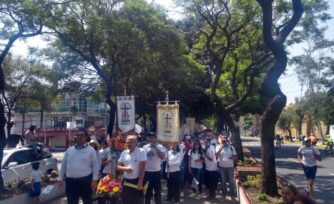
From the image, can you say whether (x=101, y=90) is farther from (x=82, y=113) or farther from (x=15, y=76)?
(x=82, y=113)

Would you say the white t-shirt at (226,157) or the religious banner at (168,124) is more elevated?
the religious banner at (168,124)

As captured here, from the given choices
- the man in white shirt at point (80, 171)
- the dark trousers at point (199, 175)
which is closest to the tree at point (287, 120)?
the dark trousers at point (199, 175)

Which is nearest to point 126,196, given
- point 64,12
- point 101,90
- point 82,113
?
point 64,12

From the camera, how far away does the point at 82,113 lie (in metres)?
65.4

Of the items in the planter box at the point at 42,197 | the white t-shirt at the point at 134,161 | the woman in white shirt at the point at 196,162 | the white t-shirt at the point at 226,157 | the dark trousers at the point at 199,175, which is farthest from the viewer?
the dark trousers at the point at 199,175

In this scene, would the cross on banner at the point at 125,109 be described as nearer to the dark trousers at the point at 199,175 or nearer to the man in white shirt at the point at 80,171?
the dark trousers at the point at 199,175

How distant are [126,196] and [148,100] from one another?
23.3 meters

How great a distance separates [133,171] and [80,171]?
1030 millimetres

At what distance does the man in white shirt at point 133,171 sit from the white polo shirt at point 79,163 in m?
0.57

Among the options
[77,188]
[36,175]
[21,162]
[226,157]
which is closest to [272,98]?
[226,157]

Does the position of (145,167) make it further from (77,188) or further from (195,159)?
(195,159)

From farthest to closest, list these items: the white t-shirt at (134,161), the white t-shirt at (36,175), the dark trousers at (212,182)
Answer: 1. the dark trousers at (212,182)
2. the white t-shirt at (36,175)
3. the white t-shirt at (134,161)

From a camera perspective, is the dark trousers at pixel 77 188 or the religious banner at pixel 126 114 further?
the religious banner at pixel 126 114

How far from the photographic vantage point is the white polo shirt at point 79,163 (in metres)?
8.70
